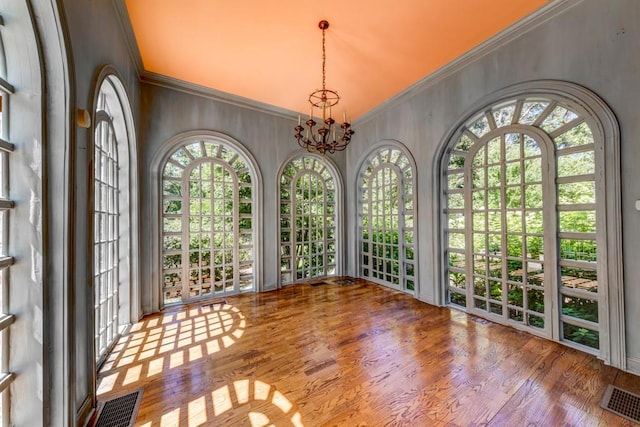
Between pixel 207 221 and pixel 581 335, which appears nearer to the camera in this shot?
pixel 581 335

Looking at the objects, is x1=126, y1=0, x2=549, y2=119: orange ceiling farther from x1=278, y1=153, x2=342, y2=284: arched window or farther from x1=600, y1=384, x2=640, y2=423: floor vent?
x1=600, y1=384, x2=640, y2=423: floor vent

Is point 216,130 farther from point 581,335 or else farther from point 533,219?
point 581,335

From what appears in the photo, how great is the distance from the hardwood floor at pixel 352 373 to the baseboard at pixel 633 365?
0.35 feet

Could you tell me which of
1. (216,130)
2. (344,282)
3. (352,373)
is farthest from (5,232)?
(344,282)

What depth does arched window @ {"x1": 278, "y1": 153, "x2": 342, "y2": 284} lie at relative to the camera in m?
4.76

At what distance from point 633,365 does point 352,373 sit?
236 cm

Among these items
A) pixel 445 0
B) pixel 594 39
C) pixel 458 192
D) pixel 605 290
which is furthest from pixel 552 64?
pixel 605 290

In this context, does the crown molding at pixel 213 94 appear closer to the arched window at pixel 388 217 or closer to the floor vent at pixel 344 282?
the arched window at pixel 388 217

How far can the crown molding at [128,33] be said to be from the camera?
2297 mm

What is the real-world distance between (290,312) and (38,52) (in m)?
3.27

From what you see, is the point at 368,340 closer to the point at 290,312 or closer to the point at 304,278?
the point at 290,312

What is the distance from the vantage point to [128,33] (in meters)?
2.62

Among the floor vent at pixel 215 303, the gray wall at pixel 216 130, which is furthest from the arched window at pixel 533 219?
the floor vent at pixel 215 303

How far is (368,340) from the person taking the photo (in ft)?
8.92
